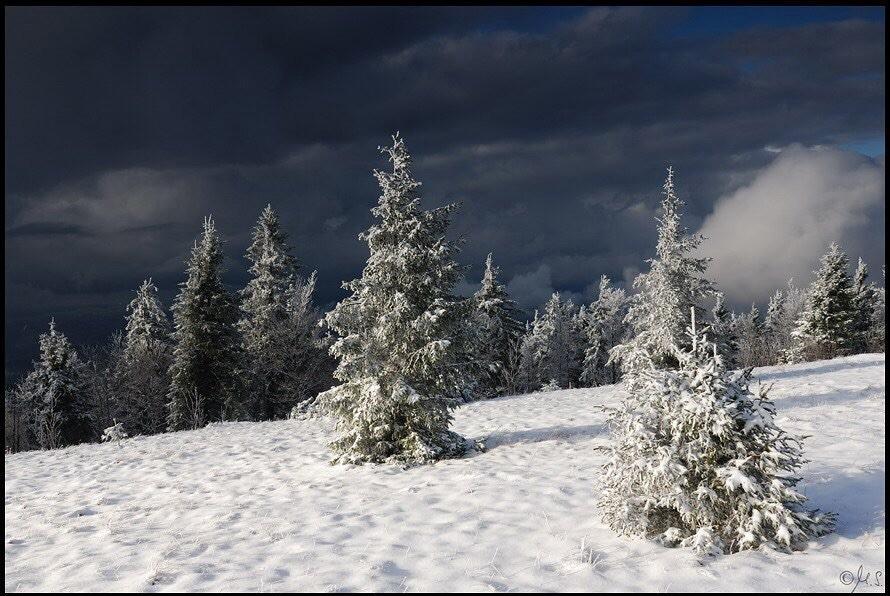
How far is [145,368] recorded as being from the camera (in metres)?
38.1

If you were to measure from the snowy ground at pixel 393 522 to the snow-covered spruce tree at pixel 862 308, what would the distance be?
3430cm

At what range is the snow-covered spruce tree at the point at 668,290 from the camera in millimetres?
24219

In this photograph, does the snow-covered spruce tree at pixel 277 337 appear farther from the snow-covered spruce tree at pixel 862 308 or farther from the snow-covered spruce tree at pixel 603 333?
the snow-covered spruce tree at pixel 862 308

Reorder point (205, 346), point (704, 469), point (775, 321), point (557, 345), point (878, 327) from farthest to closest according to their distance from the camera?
point (775, 321), point (557, 345), point (878, 327), point (205, 346), point (704, 469)

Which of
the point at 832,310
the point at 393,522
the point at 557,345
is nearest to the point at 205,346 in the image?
the point at 393,522

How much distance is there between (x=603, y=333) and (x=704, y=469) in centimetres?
4931

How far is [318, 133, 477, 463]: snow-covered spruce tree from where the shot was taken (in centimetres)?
1390

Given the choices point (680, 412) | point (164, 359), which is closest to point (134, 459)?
point (680, 412)

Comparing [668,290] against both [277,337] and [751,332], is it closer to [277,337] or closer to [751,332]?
[277,337]

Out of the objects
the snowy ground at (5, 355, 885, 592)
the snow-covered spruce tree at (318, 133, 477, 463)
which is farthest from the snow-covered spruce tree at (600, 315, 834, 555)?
the snow-covered spruce tree at (318, 133, 477, 463)

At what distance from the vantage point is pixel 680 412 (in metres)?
7.72

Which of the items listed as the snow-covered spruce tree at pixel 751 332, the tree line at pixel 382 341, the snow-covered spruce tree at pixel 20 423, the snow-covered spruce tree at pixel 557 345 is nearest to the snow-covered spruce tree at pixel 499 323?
the tree line at pixel 382 341

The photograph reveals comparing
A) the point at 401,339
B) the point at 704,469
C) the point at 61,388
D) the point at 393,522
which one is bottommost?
the point at 393,522

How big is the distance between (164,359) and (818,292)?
160ft
